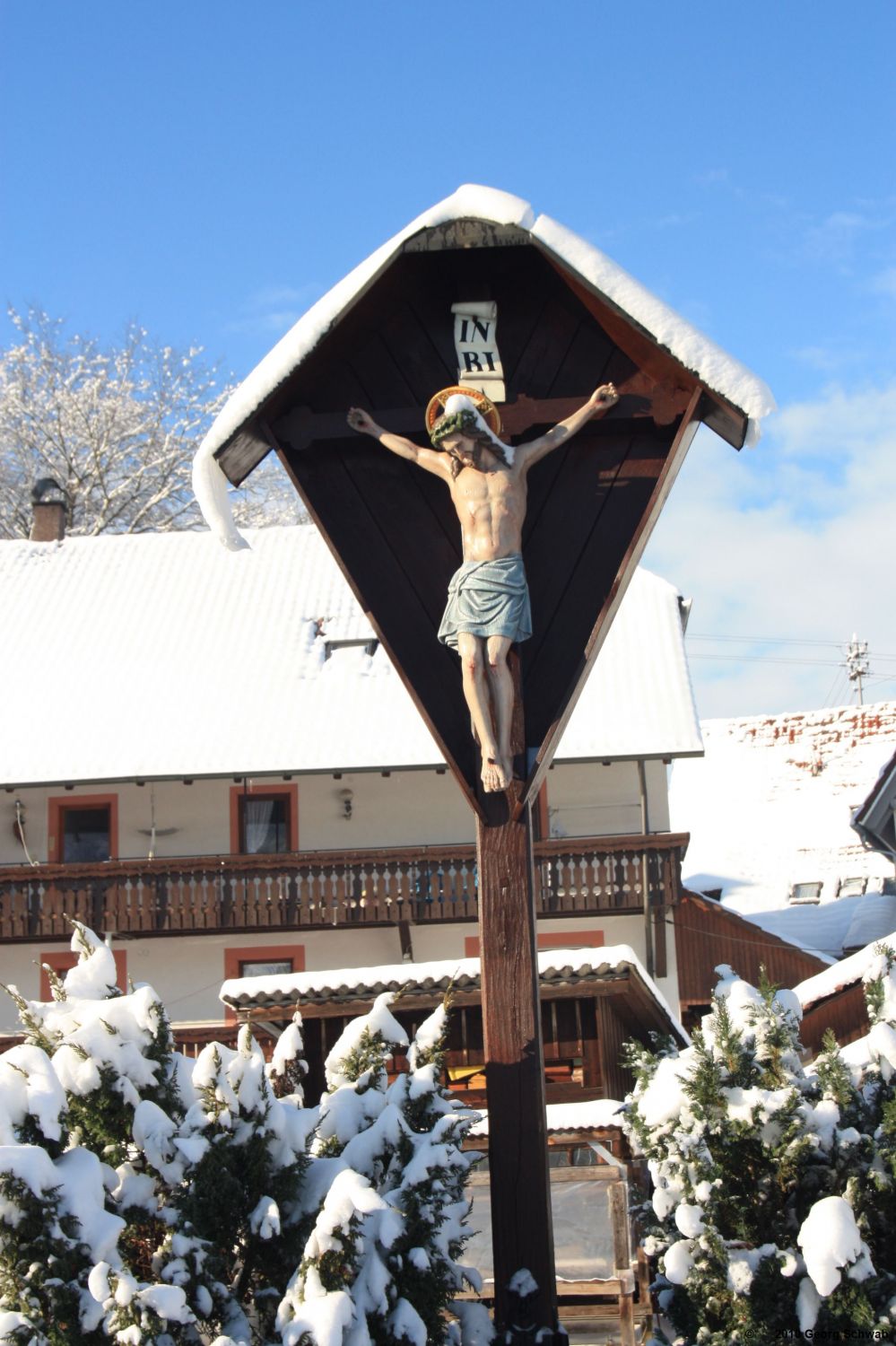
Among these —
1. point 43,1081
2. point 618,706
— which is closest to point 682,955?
point 618,706

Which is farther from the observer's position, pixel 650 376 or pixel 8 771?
pixel 8 771

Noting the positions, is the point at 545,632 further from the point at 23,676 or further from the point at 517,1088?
the point at 23,676

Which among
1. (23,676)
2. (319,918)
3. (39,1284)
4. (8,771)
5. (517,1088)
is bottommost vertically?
(39,1284)

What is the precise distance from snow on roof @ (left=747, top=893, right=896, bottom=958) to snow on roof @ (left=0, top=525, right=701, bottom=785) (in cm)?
565

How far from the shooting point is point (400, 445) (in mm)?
6730

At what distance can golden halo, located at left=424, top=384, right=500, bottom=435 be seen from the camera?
21.6 feet

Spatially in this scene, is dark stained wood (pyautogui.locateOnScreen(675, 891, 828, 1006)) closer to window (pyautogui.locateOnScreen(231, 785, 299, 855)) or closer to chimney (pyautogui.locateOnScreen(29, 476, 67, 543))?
window (pyautogui.locateOnScreen(231, 785, 299, 855))

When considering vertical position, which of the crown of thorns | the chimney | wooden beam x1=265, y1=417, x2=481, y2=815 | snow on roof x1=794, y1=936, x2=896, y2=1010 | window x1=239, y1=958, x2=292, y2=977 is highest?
the chimney

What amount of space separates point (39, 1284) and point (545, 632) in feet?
9.81

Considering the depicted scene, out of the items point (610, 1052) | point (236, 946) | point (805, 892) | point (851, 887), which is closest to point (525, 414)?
point (610, 1052)

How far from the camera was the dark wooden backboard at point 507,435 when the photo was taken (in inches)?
259

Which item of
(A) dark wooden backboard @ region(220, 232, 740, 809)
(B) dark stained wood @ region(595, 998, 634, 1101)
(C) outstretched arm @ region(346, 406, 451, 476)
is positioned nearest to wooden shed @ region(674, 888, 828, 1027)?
(B) dark stained wood @ region(595, 998, 634, 1101)

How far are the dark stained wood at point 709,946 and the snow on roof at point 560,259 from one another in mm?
19655

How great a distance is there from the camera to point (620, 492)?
22.0ft
